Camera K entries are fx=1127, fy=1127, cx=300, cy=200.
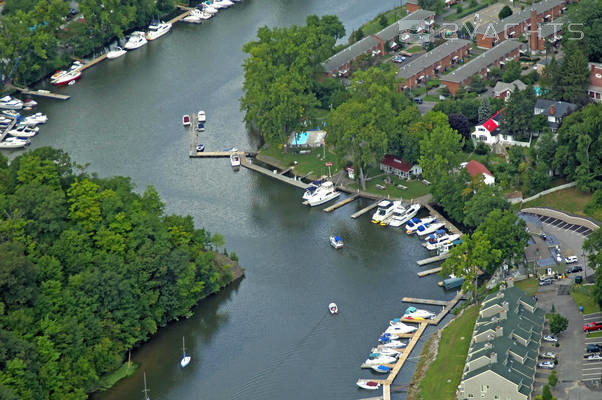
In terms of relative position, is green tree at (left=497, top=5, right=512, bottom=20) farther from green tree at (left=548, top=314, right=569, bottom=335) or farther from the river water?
green tree at (left=548, top=314, right=569, bottom=335)

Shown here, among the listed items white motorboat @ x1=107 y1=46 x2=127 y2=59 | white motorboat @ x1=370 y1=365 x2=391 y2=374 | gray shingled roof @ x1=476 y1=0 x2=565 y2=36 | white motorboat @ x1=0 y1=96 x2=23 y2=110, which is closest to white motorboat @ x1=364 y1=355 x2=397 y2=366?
white motorboat @ x1=370 y1=365 x2=391 y2=374

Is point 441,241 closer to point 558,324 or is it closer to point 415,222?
point 415,222

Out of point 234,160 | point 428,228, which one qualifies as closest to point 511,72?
point 428,228

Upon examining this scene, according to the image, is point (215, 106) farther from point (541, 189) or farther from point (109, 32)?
point (541, 189)

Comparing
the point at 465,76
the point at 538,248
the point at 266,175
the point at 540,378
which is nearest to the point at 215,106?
the point at 266,175

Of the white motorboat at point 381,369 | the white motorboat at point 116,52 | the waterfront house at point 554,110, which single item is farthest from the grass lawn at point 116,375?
the white motorboat at point 116,52
